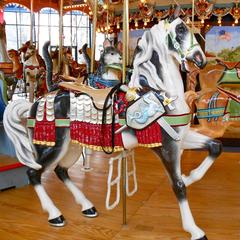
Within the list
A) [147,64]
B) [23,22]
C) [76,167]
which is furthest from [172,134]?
[23,22]

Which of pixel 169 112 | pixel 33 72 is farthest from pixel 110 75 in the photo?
pixel 33 72

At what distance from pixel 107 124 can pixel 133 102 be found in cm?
22

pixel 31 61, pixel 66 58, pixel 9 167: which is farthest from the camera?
pixel 31 61

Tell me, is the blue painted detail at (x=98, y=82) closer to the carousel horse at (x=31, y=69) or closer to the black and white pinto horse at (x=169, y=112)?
the black and white pinto horse at (x=169, y=112)

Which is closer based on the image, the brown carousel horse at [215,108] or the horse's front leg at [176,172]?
the horse's front leg at [176,172]

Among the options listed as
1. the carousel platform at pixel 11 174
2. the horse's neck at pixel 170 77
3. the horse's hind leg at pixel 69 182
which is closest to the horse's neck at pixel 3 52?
the carousel platform at pixel 11 174

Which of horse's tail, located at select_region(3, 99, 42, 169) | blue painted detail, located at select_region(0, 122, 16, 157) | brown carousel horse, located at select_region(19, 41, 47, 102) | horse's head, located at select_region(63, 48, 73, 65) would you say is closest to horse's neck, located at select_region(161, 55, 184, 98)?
horse's tail, located at select_region(3, 99, 42, 169)

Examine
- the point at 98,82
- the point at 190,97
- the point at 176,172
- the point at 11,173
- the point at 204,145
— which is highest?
the point at 98,82

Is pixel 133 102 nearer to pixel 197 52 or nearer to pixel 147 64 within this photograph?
pixel 147 64

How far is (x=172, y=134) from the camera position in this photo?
219 centimetres

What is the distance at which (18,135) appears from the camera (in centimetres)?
255

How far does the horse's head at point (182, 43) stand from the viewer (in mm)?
2096

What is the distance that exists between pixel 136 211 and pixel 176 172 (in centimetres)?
75

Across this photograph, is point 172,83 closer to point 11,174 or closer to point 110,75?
point 110,75
